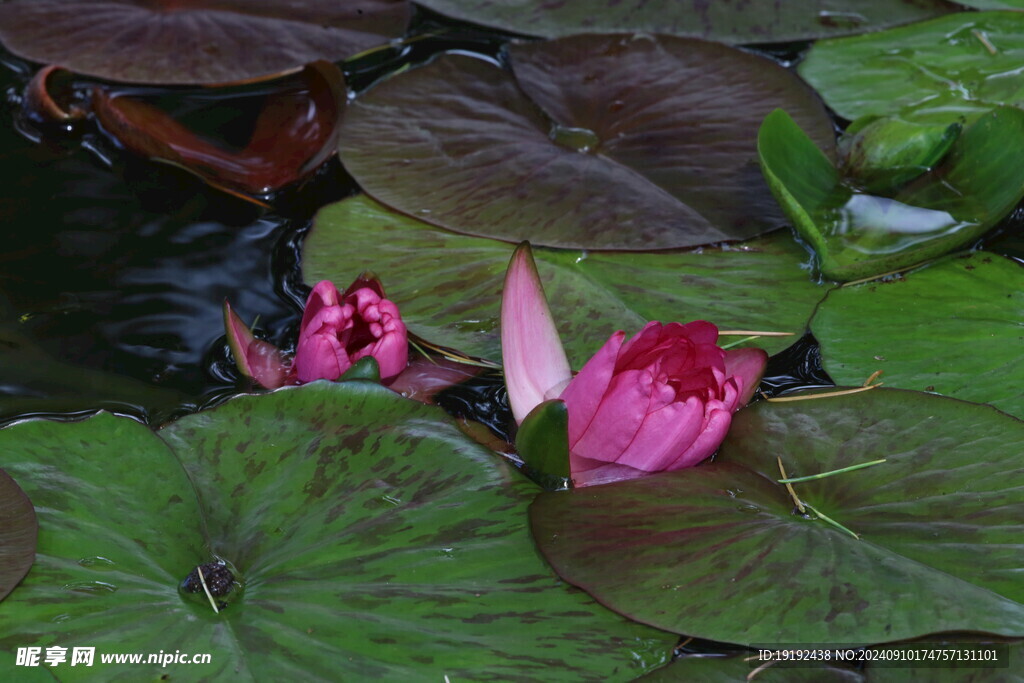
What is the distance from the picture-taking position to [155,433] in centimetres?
125

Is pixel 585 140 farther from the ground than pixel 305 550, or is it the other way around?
pixel 585 140

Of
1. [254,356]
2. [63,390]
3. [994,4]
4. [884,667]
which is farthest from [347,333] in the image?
[994,4]

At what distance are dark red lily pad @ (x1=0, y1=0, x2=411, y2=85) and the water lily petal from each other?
46.5 inches

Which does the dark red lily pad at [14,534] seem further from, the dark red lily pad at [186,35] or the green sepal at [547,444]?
the dark red lily pad at [186,35]

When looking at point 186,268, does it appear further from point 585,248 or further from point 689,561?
point 689,561

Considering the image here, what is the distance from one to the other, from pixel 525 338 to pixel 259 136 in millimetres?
1073

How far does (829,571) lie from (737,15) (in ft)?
5.74

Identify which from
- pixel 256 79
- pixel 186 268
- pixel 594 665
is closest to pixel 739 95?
pixel 256 79

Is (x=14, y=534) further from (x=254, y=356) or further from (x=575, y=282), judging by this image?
(x=575, y=282)

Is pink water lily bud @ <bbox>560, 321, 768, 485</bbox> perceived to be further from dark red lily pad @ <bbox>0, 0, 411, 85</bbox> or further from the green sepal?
dark red lily pad @ <bbox>0, 0, 411, 85</bbox>

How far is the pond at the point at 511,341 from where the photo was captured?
1049 millimetres

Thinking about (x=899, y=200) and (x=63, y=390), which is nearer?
(x=63, y=390)

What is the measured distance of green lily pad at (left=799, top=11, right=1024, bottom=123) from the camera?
2.04 m

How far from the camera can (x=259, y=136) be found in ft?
6.69
